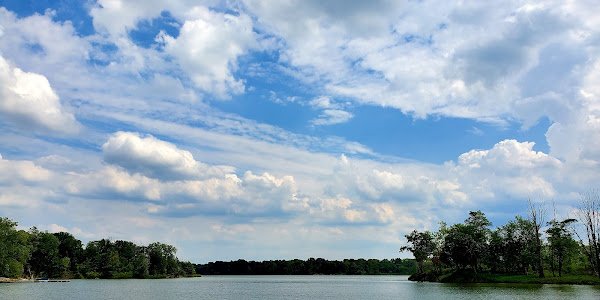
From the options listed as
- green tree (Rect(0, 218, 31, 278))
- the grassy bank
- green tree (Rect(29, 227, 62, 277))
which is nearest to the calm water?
the grassy bank

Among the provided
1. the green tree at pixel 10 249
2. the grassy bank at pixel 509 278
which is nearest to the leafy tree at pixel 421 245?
the grassy bank at pixel 509 278

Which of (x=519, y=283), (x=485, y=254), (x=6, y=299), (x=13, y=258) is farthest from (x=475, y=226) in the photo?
(x=13, y=258)

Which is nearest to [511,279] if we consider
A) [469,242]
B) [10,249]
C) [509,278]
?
[509,278]

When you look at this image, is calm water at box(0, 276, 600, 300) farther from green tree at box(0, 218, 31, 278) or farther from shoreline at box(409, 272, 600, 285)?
green tree at box(0, 218, 31, 278)

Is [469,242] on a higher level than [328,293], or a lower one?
higher

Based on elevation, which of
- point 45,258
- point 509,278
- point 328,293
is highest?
point 45,258

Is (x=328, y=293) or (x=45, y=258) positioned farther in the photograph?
(x=45, y=258)

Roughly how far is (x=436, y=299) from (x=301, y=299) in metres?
22.8

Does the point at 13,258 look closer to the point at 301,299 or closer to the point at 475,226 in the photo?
the point at 301,299

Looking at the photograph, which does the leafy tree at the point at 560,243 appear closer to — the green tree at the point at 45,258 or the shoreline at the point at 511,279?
the shoreline at the point at 511,279

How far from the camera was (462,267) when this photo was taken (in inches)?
5000

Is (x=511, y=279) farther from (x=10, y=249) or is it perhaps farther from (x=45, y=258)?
(x=45, y=258)

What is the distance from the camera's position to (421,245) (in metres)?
150

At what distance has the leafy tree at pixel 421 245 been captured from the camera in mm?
147875
